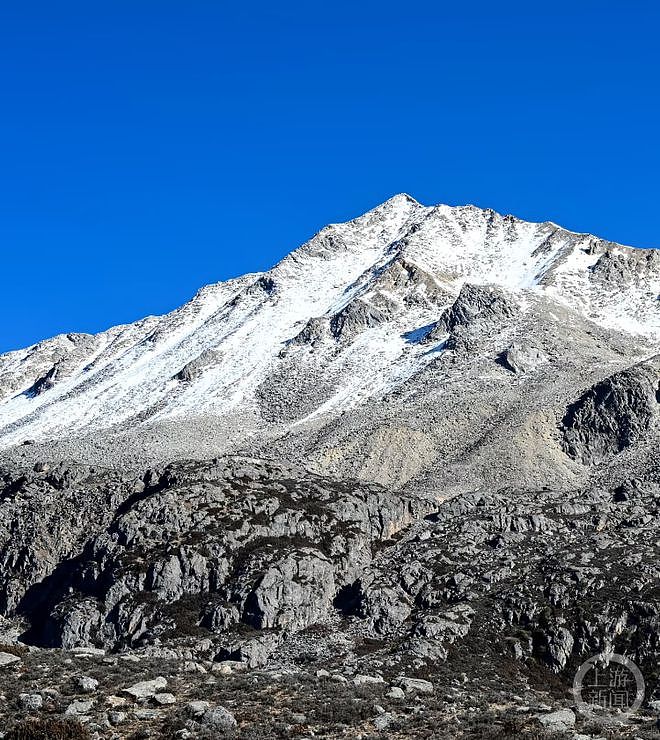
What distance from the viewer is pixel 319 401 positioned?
13425cm

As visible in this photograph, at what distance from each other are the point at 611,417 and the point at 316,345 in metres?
69.6

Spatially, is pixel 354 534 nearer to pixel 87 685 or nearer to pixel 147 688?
pixel 147 688

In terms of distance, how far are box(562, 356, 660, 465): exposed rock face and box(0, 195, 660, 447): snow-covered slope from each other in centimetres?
3516

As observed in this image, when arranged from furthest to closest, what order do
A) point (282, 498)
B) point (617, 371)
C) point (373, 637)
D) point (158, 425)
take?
point (158, 425) < point (617, 371) < point (282, 498) < point (373, 637)

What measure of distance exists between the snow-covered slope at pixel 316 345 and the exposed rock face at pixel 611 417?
3516cm

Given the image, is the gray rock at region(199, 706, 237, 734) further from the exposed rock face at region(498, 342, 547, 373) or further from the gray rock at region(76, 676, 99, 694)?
the exposed rock face at region(498, 342, 547, 373)

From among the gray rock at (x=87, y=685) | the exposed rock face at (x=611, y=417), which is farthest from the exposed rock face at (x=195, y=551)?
the exposed rock face at (x=611, y=417)

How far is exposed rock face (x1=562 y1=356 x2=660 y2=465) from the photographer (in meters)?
103

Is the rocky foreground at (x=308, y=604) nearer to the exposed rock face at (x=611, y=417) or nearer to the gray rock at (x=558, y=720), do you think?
the gray rock at (x=558, y=720)

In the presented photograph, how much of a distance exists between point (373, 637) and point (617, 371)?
79.5m

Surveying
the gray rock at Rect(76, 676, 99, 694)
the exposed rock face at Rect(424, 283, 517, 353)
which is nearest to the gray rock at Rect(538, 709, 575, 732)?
the gray rock at Rect(76, 676, 99, 694)

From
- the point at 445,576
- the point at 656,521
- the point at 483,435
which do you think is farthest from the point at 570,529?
the point at 483,435

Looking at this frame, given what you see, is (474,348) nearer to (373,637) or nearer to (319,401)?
(319,401)

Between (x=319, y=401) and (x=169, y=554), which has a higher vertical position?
(x=319, y=401)
